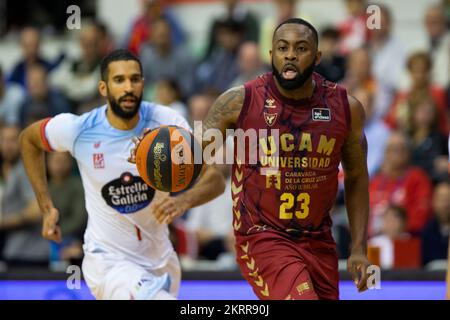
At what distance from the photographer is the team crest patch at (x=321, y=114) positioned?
6.82m

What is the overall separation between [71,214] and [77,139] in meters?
3.88

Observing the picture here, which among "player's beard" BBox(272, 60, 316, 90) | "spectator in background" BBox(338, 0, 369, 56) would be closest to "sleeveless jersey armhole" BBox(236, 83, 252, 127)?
"player's beard" BBox(272, 60, 316, 90)

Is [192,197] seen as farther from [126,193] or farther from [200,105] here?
[200,105]

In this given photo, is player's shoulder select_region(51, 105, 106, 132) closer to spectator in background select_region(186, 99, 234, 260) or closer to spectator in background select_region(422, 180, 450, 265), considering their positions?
spectator in background select_region(186, 99, 234, 260)

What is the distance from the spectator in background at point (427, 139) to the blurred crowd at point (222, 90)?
12 millimetres

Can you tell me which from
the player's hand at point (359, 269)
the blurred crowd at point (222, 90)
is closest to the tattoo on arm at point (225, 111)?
the player's hand at point (359, 269)

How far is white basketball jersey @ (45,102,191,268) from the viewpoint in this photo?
7617 mm

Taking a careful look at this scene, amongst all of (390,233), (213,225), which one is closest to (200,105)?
(213,225)

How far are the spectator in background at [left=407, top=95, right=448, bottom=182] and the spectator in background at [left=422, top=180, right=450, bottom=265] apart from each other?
1.99ft

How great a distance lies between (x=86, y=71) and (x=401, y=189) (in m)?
4.77

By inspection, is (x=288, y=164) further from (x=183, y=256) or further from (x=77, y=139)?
(x=183, y=256)

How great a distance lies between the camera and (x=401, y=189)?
11.2m

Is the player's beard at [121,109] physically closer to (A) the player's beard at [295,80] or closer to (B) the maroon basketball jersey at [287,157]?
(B) the maroon basketball jersey at [287,157]

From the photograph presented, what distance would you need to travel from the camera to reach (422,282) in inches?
383
